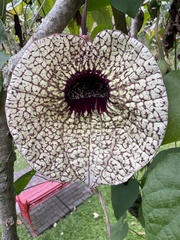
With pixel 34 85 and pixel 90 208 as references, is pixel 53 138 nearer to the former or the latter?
pixel 34 85

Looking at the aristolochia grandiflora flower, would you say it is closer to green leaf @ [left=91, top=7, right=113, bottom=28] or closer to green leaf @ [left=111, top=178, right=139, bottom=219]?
green leaf @ [left=111, top=178, right=139, bottom=219]

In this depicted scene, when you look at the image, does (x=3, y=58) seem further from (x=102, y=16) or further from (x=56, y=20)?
(x=102, y=16)

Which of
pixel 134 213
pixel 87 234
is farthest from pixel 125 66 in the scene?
pixel 87 234

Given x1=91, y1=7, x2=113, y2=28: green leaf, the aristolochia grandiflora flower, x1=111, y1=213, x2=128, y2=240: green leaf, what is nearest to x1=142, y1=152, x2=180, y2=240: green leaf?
the aristolochia grandiflora flower

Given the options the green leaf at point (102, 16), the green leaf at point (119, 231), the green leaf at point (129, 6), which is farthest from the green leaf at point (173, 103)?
the green leaf at point (102, 16)

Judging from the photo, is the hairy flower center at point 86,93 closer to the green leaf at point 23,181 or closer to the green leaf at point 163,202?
the green leaf at point 163,202

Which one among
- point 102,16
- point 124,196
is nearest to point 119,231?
point 124,196
